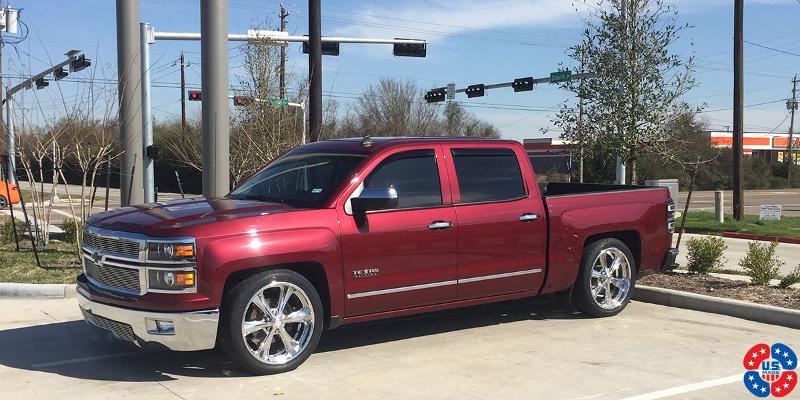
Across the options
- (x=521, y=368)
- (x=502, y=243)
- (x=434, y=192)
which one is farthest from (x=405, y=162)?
(x=521, y=368)

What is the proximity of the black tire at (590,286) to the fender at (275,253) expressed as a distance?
9.20ft

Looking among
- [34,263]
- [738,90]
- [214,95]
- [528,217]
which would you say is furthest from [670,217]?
[738,90]

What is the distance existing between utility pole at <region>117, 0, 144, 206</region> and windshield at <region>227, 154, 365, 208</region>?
592 centimetres

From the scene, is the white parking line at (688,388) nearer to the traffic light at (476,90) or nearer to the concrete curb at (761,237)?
the concrete curb at (761,237)

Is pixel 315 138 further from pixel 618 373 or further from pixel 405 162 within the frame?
pixel 618 373

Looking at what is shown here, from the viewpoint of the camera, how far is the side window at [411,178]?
6.19 m

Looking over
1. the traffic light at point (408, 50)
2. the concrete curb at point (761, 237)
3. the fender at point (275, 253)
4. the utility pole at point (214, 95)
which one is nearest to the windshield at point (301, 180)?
the fender at point (275, 253)

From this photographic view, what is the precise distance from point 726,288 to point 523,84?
2602 centimetres

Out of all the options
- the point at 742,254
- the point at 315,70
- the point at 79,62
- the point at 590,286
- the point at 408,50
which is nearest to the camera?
the point at 590,286

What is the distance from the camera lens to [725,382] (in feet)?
18.0

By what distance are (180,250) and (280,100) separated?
9.57 m

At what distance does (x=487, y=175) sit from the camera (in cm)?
676

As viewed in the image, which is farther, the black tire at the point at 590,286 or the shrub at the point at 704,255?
the shrub at the point at 704,255

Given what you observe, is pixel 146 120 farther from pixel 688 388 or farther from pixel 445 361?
pixel 688 388
